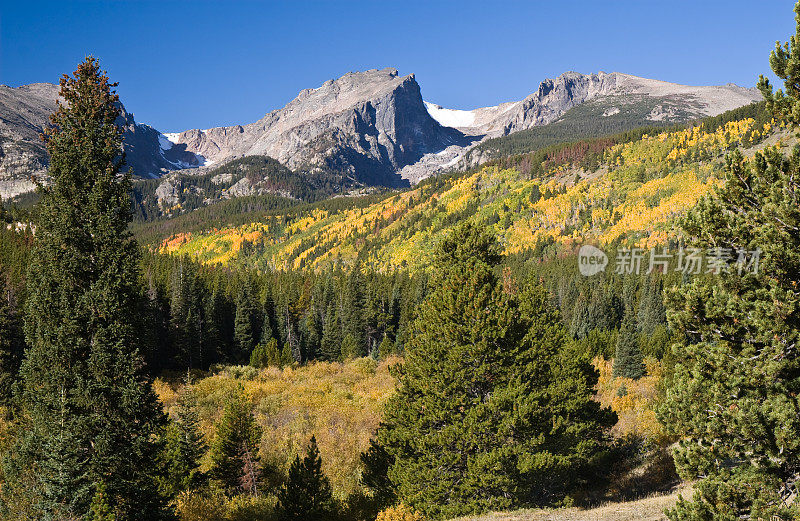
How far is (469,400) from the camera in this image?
16.1 meters

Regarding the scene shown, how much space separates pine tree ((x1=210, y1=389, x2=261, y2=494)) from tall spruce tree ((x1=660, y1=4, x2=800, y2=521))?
21857 mm

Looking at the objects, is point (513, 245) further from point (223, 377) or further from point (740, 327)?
point (740, 327)

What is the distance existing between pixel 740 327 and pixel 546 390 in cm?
933

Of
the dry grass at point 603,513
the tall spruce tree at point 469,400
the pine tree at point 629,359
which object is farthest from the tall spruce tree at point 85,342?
the pine tree at point 629,359

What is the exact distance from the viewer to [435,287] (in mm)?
17344

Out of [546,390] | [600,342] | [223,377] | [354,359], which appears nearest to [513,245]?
[600,342]

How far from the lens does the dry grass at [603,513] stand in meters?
13.9

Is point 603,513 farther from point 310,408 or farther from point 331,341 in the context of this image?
point 331,341

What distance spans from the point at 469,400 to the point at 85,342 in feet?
38.8

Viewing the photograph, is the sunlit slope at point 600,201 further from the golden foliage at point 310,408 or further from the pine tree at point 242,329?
the golden foliage at point 310,408

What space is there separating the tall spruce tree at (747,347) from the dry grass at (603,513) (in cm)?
638

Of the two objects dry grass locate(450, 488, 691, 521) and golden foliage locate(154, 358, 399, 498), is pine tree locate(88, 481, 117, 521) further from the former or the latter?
golden foliage locate(154, 358, 399, 498)

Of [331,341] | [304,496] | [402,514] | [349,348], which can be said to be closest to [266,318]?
[331,341]

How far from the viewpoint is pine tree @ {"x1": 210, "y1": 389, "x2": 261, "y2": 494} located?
81.2ft
